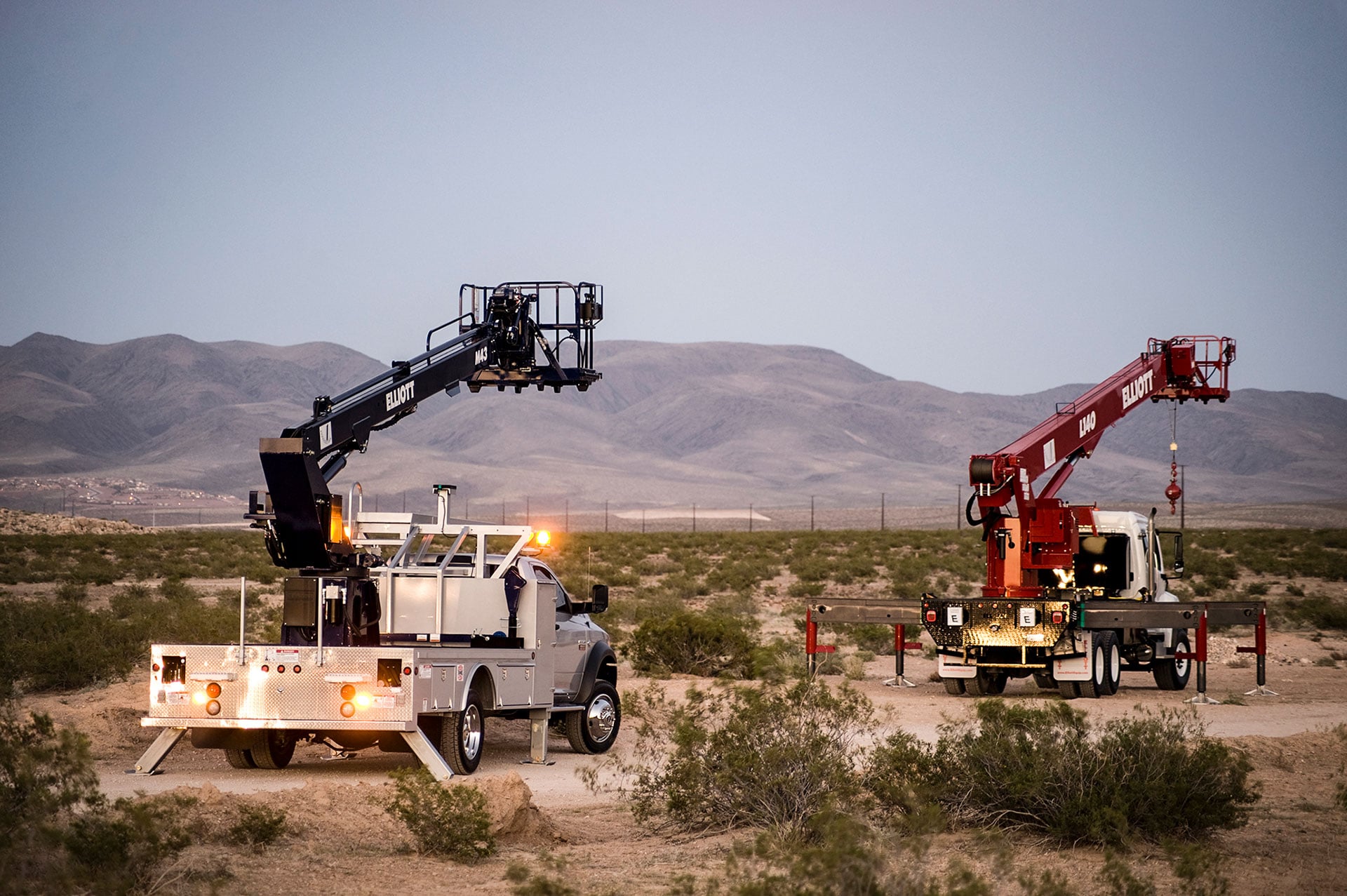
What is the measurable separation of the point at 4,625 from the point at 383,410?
10.8 meters

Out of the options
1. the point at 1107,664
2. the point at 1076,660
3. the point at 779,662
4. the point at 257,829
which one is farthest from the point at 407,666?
the point at 1107,664

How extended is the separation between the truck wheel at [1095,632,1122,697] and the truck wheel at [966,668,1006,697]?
1.41 metres

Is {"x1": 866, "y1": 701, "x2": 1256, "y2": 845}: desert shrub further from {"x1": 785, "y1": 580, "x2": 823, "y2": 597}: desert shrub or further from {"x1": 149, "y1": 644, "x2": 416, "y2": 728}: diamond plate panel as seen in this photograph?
{"x1": 785, "y1": 580, "x2": 823, "y2": 597}: desert shrub

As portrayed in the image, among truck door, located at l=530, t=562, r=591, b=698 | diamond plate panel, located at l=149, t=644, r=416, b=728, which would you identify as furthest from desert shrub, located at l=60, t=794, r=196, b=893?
truck door, located at l=530, t=562, r=591, b=698

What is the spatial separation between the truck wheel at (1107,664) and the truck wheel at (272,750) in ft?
36.7

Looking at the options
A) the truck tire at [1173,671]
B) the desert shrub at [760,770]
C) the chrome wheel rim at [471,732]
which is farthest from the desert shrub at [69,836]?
the truck tire at [1173,671]

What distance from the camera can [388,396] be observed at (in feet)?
50.9

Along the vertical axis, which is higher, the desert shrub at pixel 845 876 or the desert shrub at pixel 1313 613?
the desert shrub at pixel 845 876

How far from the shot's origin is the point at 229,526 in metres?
126

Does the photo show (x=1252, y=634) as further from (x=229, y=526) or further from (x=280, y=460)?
(x=229, y=526)

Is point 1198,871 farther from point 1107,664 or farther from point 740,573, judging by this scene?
point 740,573

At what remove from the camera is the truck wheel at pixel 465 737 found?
44.0 feet

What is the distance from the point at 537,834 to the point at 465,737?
2858 mm

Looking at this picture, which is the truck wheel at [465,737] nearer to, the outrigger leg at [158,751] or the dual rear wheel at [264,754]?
the dual rear wheel at [264,754]
